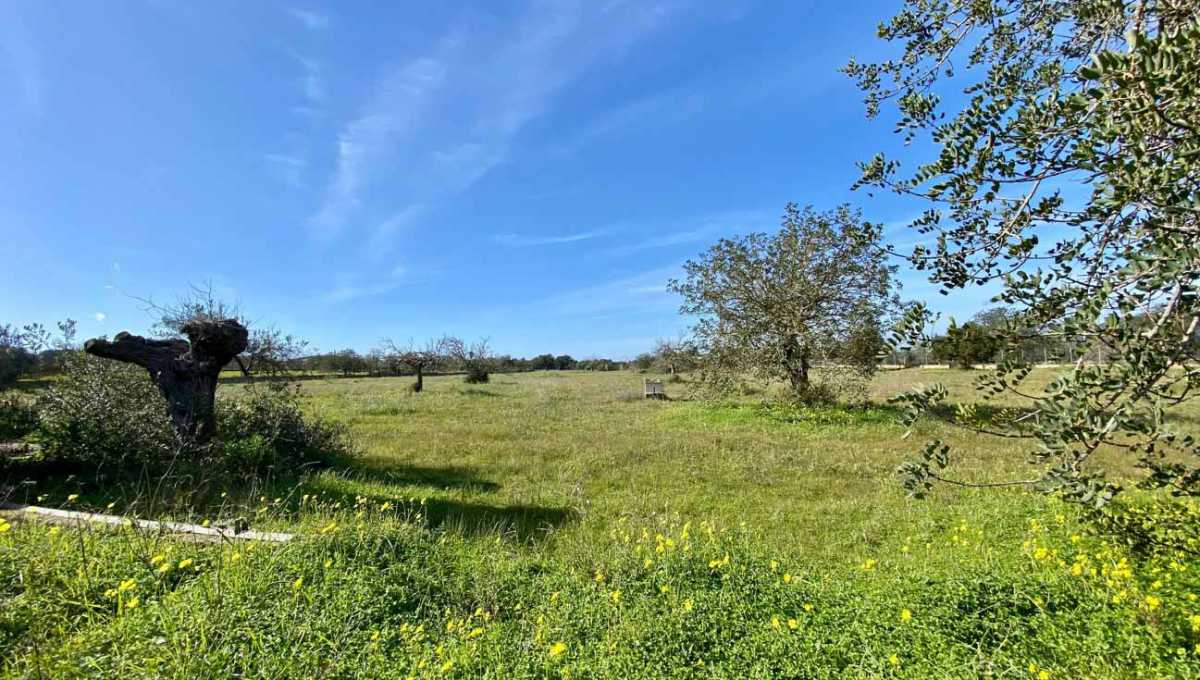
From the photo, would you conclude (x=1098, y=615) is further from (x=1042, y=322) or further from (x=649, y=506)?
(x=649, y=506)

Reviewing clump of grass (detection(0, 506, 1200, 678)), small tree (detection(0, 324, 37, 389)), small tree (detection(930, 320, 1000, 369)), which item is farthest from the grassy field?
small tree (detection(0, 324, 37, 389))

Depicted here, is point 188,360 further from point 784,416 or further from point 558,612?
point 784,416

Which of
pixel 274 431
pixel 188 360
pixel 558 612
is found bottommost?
pixel 558 612

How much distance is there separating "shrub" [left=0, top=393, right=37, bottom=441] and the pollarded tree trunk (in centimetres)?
200

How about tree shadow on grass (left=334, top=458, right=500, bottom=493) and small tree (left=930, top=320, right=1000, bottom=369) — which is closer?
small tree (left=930, top=320, right=1000, bottom=369)

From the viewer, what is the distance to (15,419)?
8266mm

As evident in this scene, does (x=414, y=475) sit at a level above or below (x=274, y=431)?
below

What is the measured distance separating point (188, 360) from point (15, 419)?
10.2 ft

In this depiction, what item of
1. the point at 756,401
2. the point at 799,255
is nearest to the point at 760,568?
the point at 799,255

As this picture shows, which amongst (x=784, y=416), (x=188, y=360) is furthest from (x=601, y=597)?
(x=784, y=416)

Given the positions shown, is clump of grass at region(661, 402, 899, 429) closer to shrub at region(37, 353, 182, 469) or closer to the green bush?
the green bush

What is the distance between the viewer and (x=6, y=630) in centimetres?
277

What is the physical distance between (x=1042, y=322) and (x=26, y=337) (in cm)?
2445

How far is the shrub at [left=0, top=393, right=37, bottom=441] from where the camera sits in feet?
26.3
